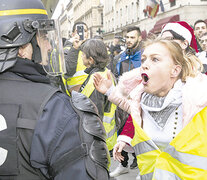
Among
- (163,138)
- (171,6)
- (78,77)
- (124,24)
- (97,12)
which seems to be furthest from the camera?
(97,12)

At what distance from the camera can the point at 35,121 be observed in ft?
4.89

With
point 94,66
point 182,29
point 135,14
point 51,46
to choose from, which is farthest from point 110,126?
point 135,14

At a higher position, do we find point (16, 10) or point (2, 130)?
point (16, 10)

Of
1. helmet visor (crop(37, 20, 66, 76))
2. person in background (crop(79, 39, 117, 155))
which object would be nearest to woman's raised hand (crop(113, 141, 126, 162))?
helmet visor (crop(37, 20, 66, 76))

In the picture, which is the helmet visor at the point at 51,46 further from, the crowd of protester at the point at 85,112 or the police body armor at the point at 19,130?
the police body armor at the point at 19,130

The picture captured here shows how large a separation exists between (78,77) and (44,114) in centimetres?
391

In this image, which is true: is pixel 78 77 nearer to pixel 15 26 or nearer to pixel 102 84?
pixel 102 84

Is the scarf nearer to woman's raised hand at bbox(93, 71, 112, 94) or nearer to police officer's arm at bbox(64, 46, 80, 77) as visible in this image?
woman's raised hand at bbox(93, 71, 112, 94)

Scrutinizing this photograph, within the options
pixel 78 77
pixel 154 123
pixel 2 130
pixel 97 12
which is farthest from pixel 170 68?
pixel 97 12

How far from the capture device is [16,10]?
1622mm

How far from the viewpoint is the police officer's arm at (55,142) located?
1.46 meters

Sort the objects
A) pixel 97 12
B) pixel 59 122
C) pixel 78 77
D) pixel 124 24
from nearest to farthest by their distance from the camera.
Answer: pixel 59 122 → pixel 78 77 → pixel 124 24 → pixel 97 12

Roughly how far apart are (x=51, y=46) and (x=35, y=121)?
55cm

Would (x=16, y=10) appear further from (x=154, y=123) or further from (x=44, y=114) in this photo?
(x=154, y=123)
